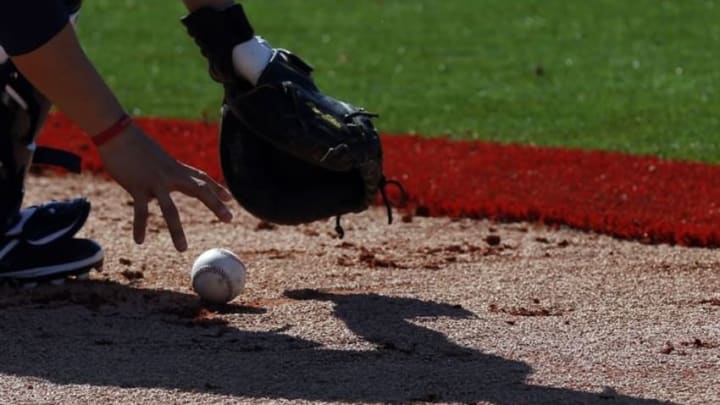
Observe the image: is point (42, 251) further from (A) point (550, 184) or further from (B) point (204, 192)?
(A) point (550, 184)

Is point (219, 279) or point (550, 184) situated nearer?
point (219, 279)

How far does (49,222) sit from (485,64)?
515cm

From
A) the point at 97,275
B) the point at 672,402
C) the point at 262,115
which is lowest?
the point at 97,275

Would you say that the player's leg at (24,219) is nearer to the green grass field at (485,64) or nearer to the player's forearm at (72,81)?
the player's forearm at (72,81)

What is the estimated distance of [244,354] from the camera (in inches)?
159

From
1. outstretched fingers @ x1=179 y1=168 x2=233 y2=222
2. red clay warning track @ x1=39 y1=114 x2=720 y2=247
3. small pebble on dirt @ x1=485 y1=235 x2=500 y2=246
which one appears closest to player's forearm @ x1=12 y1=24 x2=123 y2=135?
outstretched fingers @ x1=179 y1=168 x2=233 y2=222

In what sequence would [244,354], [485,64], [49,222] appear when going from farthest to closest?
[485,64], [49,222], [244,354]

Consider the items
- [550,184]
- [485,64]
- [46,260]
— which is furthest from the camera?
[485,64]

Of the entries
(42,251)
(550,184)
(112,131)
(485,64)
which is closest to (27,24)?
(112,131)

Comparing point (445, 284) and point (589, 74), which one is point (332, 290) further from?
point (589, 74)

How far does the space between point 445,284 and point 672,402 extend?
4.83 feet

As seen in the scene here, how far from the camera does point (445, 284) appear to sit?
4.94 metres

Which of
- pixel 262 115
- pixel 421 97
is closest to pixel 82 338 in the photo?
pixel 262 115

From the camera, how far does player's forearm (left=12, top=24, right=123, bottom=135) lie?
3.34 m
